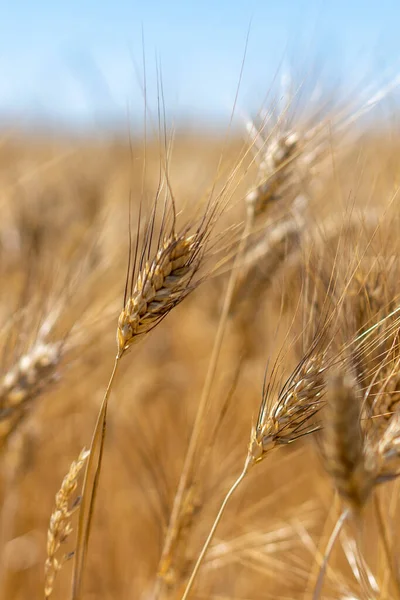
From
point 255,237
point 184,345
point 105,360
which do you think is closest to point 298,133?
point 255,237

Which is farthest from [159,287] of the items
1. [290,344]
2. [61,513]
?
[61,513]

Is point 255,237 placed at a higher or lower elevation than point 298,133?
lower

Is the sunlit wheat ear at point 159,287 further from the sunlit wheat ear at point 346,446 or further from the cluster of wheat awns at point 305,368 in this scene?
the sunlit wheat ear at point 346,446

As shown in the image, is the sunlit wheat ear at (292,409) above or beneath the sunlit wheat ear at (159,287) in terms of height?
beneath

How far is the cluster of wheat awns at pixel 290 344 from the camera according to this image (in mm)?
653

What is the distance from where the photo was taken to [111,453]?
6.26 feet

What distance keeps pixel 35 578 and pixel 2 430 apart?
2.84ft

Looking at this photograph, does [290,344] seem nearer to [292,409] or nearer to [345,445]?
[292,409]

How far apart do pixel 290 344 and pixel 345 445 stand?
270 millimetres

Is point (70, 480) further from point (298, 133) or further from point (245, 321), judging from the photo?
point (245, 321)

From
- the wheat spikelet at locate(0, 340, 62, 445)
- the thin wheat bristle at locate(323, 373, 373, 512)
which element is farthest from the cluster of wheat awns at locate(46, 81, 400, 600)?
the wheat spikelet at locate(0, 340, 62, 445)

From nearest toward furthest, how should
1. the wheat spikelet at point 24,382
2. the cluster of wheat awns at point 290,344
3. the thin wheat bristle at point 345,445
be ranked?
1. the thin wheat bristle at point 345,445
2. the cluster of wheat awns at point 290,344
3. the wheat spikelet at point 24,382

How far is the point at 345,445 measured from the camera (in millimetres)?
436

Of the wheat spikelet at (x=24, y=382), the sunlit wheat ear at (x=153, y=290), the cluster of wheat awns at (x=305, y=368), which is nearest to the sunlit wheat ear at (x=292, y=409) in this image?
the cluster of wheat awns at (x=305, y=368)
